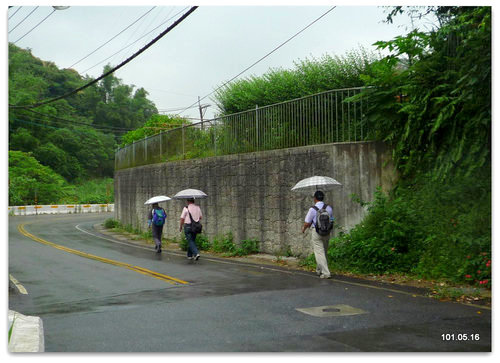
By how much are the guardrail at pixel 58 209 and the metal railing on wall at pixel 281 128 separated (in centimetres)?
2606

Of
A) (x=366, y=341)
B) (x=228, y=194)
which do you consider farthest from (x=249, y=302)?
(x=228, y=194)

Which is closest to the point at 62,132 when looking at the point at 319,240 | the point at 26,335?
→ the point at 319,240

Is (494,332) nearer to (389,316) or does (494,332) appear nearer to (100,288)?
(389,316)

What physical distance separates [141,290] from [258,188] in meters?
6.71

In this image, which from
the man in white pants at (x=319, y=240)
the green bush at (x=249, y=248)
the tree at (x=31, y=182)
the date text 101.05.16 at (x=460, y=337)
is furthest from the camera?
the tree at (x=31, y=182)

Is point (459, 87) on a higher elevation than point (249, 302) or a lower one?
higher

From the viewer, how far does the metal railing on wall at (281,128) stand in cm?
1392

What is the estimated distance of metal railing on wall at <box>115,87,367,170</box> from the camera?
45.7ft

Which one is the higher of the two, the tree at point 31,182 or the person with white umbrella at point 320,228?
the tree at point 31,182

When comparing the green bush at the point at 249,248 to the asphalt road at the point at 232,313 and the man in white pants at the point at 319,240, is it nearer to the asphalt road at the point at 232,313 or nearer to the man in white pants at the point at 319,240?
the asphalt road at the point at 232,313

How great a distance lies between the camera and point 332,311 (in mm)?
8062

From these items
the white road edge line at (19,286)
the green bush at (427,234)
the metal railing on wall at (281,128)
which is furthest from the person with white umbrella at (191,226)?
the white road edge line at (19,286)

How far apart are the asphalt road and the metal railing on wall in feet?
13.1

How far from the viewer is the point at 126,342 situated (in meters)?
6.56
